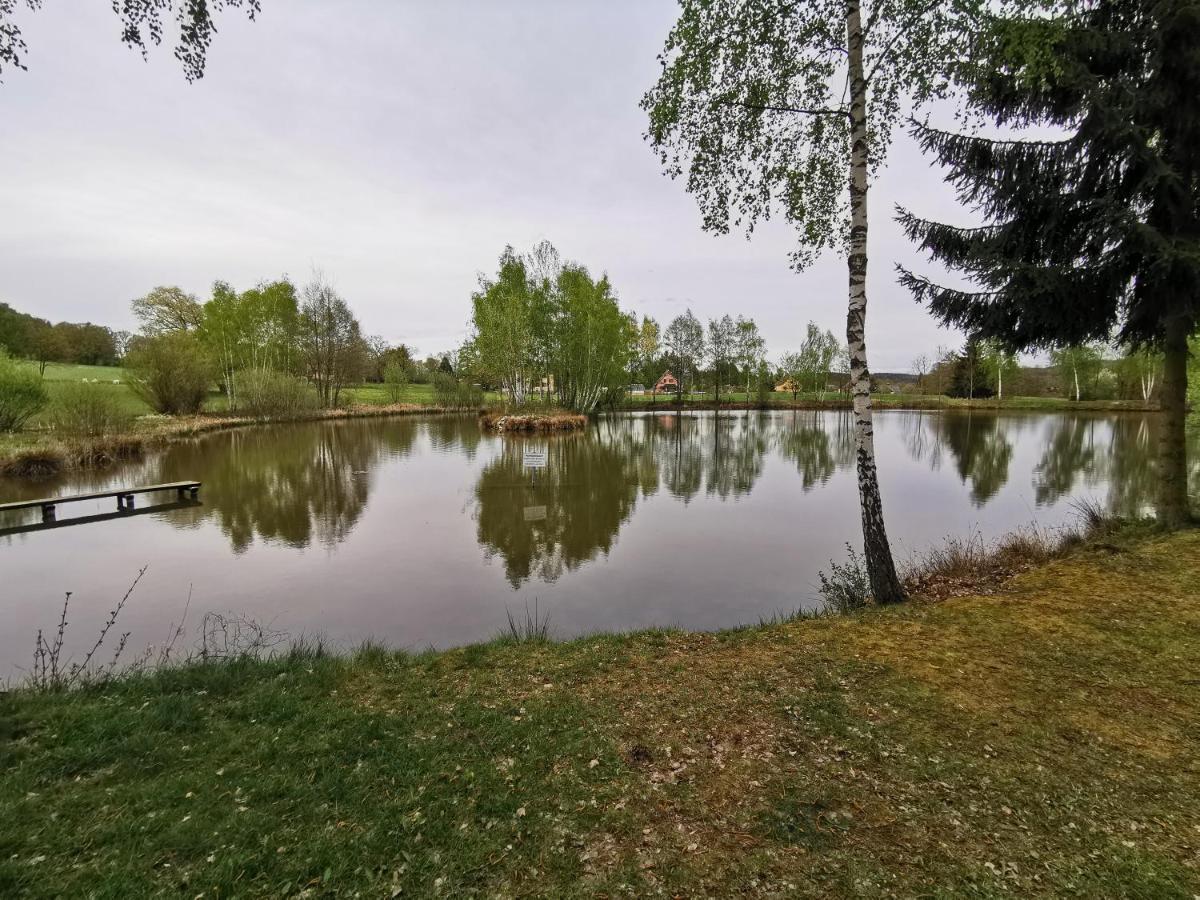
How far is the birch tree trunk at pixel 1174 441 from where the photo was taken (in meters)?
7.84

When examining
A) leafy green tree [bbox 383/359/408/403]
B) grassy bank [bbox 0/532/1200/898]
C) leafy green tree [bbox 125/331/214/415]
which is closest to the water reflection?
grassy bank [bbox 0/532/1200/898]

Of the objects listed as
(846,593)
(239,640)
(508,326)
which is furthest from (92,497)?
(508,326)

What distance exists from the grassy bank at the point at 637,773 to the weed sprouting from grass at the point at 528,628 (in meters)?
0.73

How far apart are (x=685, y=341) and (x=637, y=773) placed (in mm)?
59517

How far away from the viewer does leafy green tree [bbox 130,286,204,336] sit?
4912cm

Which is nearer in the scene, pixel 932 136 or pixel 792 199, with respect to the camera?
pixel 792 199

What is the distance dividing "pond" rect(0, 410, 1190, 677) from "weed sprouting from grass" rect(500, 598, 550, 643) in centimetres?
13

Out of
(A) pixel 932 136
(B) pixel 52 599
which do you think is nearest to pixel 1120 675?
(A) pixel 932 136

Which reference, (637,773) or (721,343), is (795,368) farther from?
(637,773)

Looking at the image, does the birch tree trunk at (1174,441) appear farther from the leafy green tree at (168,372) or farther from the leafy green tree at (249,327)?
the leafy green tree at (249,327)

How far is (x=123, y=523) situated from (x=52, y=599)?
15.7 ft

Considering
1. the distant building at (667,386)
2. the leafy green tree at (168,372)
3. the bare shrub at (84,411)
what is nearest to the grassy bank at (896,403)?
the distant building at (667,386)

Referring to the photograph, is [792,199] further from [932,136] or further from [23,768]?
[23,768]

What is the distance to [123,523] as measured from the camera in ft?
36.0
